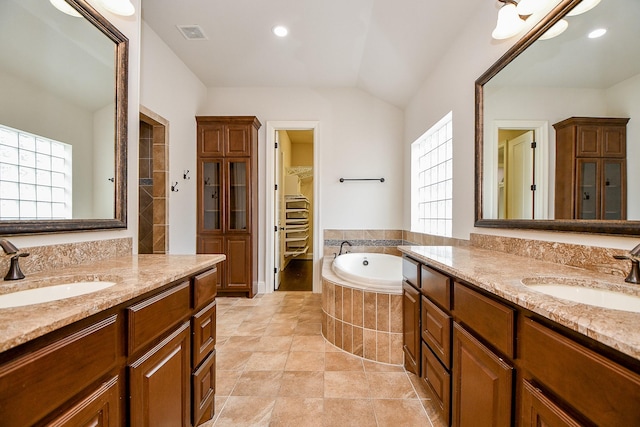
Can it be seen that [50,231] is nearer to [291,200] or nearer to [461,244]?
[461,244]

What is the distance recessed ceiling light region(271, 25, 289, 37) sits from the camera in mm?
2521

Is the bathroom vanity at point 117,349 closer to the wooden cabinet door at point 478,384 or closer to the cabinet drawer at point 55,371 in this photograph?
the cabinet drawer at point 55,371

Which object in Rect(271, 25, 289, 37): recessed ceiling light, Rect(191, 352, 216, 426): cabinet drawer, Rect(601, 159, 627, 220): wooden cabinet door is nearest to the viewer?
Rect(601, 159, 627, 220): wooden cabinet door

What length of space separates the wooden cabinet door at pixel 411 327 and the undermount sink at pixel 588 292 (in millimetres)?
715

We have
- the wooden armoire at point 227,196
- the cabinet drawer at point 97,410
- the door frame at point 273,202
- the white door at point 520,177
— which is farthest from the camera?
the door frame at point 273,202

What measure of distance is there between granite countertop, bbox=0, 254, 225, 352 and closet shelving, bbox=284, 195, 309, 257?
386 cm

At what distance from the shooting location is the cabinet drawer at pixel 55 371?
507 millimetres

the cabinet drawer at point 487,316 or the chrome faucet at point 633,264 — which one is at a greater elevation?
the chrome faucet at point 633,264

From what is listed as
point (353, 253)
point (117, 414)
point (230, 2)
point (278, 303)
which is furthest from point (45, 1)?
point (353, 253)

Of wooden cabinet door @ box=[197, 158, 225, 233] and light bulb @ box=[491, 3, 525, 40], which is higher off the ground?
light bulb @ box=[491, 3, 525, 40]

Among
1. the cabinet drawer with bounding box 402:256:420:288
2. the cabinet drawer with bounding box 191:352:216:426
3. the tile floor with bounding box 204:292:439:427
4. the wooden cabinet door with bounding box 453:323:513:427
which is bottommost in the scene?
the tile floor with bounding box 204:292:439:427

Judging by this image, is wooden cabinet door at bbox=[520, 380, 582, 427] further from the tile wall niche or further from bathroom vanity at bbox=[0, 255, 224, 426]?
the tile wall niche

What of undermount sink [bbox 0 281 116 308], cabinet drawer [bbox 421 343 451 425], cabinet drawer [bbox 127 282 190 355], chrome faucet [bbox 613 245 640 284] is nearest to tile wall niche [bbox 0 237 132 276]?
undermount sink [bbox 0 281 116 308]

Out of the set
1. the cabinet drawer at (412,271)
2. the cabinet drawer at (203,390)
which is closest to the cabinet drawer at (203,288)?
the cabinet drawer at (203,390)
